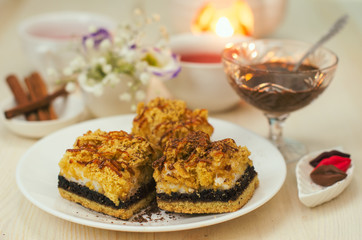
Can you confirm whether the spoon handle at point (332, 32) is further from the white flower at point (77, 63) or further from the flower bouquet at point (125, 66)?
the white flower at point (77, 63)

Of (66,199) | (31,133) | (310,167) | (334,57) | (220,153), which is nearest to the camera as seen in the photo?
(220,153)

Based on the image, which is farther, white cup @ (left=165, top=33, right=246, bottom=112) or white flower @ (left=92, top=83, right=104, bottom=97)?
white cup @ (left=165, top=33, right=246, bottom=112)

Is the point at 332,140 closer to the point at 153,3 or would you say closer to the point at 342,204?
the point at 342,204

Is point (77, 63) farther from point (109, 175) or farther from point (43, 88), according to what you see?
point (109, 175)

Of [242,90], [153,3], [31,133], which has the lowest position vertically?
[153,3]

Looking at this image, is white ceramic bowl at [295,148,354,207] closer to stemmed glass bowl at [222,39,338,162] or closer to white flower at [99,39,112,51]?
stemmed glass bowl at [222,39,338,162]

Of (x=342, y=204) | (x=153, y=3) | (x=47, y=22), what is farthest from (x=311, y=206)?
(x=153, y=3)

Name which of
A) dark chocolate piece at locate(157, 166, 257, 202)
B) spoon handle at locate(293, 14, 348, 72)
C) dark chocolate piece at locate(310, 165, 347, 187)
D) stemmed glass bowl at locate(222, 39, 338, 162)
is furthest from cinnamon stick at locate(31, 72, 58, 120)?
dark chocolate piece at locate(310, 165, 347, 187)
